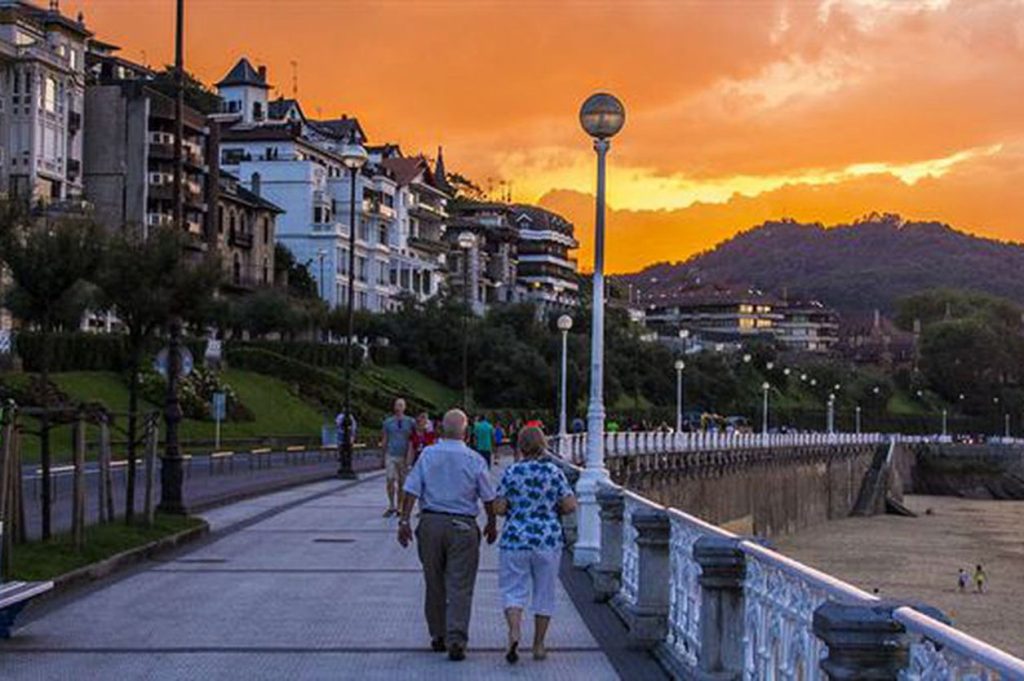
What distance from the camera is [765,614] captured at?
9.10 meters

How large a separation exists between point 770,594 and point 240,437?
51.0m

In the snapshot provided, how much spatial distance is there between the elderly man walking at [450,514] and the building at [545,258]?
150 m

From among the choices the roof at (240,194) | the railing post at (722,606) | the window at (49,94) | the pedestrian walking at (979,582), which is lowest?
the pedestrian walking at (979,582)

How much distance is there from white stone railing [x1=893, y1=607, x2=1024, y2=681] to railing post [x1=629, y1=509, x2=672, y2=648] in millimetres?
6467

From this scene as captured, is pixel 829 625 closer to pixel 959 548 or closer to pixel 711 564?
pixel 711 564

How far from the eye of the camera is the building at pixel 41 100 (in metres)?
71.3

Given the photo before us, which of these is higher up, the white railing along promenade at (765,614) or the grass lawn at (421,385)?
the grass lawn at (421,385)

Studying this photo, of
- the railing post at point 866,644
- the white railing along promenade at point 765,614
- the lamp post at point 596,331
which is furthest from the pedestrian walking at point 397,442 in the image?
the railing post at point 866,644

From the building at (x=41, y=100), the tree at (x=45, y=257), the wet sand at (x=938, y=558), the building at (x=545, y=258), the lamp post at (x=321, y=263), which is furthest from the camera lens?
the building at (x=545, y=258)

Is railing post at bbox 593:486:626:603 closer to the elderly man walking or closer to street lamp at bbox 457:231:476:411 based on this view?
the elderly man walking

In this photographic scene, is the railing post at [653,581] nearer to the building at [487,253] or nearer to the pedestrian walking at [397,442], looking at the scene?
the pedestrian walking at [397,442]

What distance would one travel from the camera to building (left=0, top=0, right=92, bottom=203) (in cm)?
7131

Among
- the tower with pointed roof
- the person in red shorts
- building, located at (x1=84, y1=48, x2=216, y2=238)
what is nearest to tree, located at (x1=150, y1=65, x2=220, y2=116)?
the tower with pointed roof

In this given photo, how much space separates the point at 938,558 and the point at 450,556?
6535 cm
